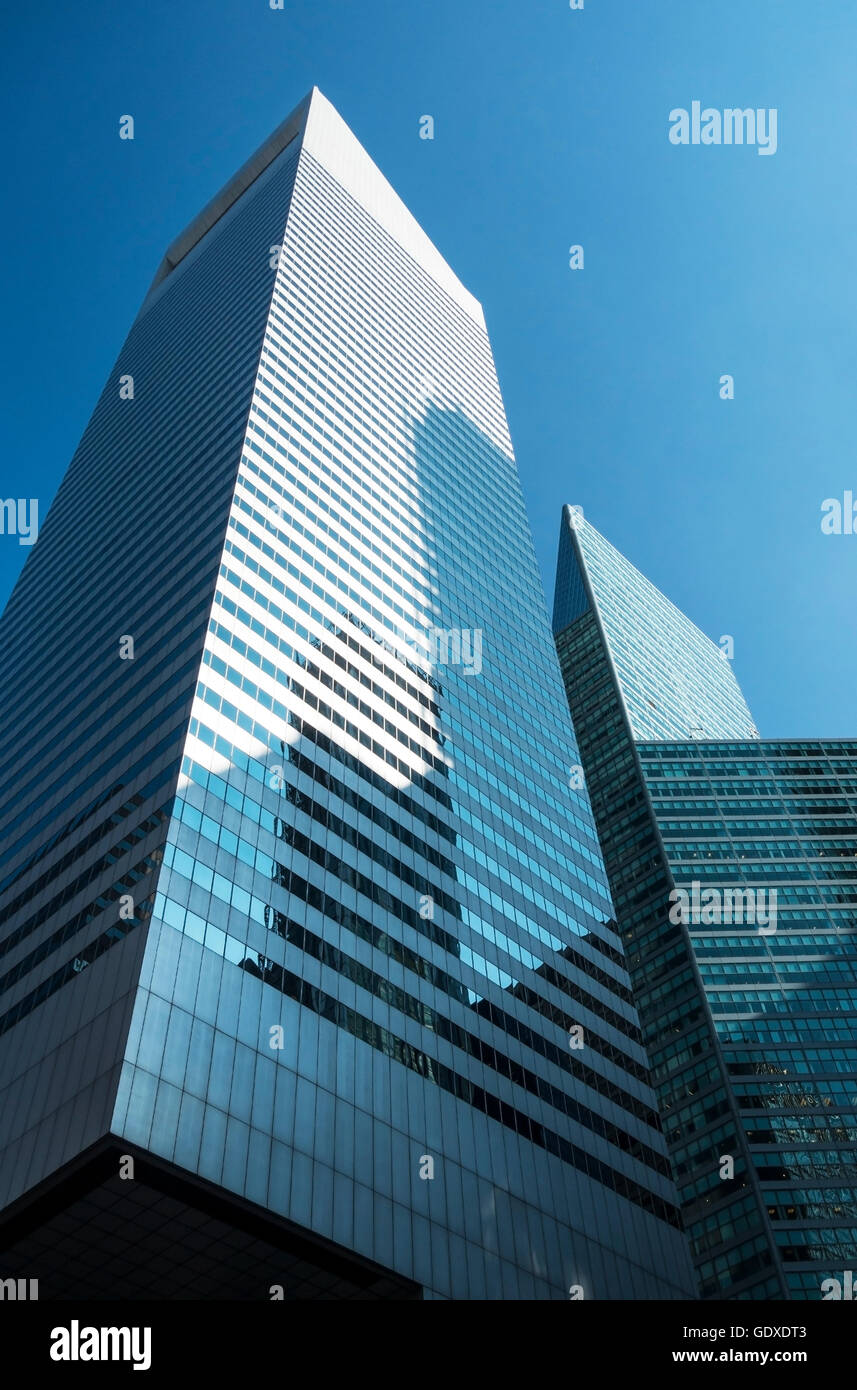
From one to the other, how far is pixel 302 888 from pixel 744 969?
245 feet

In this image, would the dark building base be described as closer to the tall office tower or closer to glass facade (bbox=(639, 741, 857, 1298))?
the tall office tower

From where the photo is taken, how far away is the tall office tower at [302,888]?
40.9 m

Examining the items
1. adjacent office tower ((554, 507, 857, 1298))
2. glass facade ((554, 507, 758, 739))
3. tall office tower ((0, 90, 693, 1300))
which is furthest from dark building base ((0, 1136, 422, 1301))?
glass facade ((554, 507, 758, 739))

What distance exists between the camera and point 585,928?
7150 cm

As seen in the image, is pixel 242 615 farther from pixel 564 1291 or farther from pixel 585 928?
pixel 564 1291

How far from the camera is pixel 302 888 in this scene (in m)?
52.1

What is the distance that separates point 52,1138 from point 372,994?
54.0ft

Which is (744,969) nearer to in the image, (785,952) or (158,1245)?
(785,952)

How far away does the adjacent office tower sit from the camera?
93.1m

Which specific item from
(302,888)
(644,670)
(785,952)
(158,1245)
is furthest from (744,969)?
(158,1245)

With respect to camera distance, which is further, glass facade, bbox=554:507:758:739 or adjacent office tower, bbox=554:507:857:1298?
glass facade, bbox=554:507:758:739

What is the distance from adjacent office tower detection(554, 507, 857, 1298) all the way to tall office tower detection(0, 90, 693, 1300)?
119 ft

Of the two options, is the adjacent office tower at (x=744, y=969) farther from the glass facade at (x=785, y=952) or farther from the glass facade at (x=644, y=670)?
the glass facade at (x=644, y=670)
